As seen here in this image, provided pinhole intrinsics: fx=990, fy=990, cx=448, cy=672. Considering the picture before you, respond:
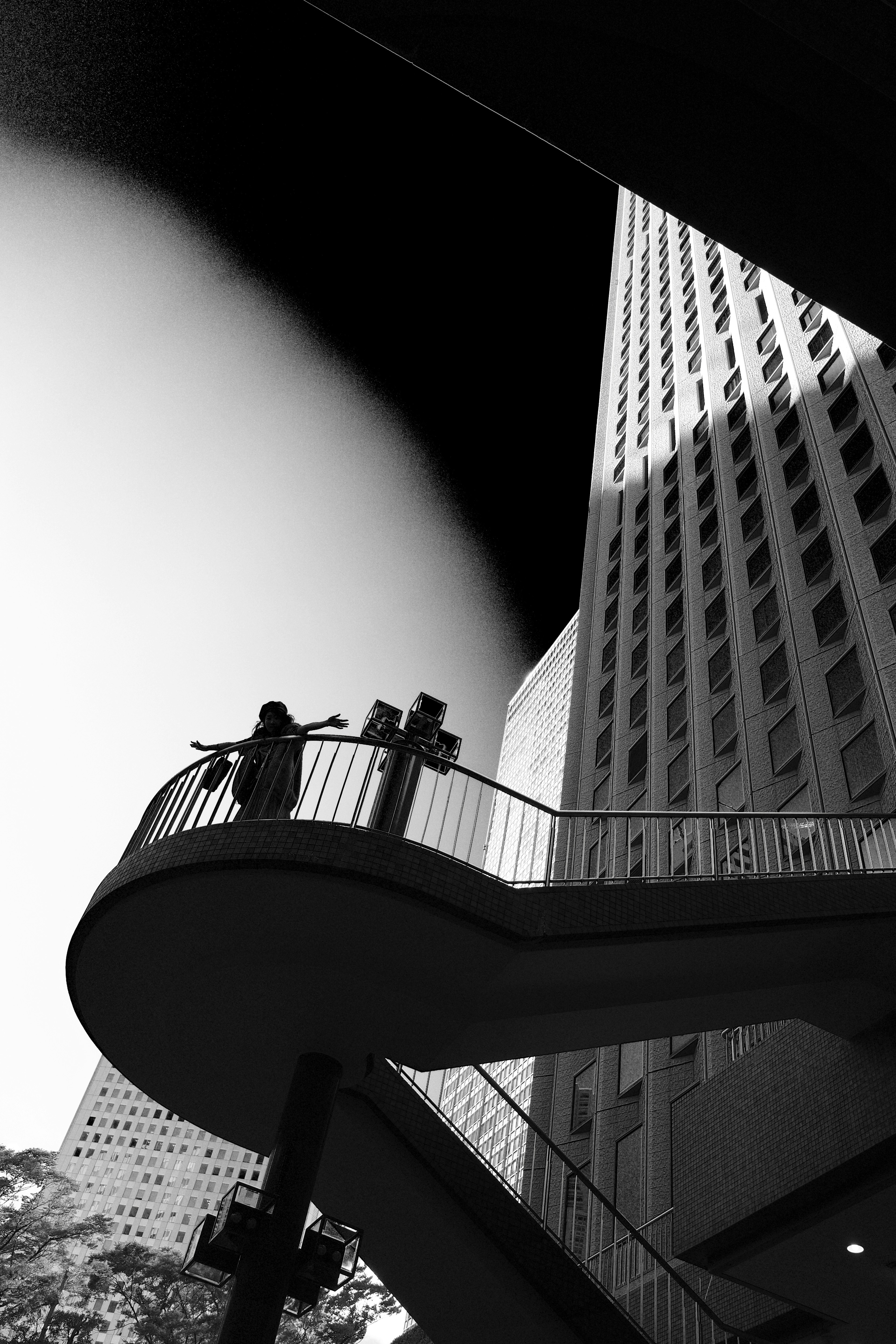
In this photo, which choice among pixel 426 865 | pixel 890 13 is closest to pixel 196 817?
pixel 426 865

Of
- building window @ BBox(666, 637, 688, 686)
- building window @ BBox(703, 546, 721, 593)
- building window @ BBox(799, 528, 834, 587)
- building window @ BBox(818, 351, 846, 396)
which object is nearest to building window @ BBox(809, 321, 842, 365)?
building window @ BBox(818, 351, 846, 396)

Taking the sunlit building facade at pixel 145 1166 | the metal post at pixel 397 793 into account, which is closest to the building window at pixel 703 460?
the metal post at pixel 397 793

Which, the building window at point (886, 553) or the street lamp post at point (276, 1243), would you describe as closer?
the street lamp post at point (276, 1243)

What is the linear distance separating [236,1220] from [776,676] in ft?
63.7

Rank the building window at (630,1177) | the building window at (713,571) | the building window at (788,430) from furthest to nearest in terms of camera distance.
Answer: the building window at (713,571) → the building window at (788,430) → the building window at (630,1177)

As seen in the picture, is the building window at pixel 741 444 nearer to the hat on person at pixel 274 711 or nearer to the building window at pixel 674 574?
the building window at pixel 674 574

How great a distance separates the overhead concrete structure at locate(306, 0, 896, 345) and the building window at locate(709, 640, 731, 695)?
57.3 ft

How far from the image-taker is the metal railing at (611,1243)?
1090 centimetres

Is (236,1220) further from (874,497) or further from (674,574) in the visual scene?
(674,574)

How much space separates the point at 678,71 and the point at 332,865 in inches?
317

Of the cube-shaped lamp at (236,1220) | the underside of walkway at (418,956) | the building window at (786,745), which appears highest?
the building window at (786,745)

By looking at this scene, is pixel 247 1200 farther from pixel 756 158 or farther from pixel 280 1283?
pixel 756 158

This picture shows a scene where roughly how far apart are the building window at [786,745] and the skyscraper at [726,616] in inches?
1.9

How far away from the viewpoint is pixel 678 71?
9.27m
